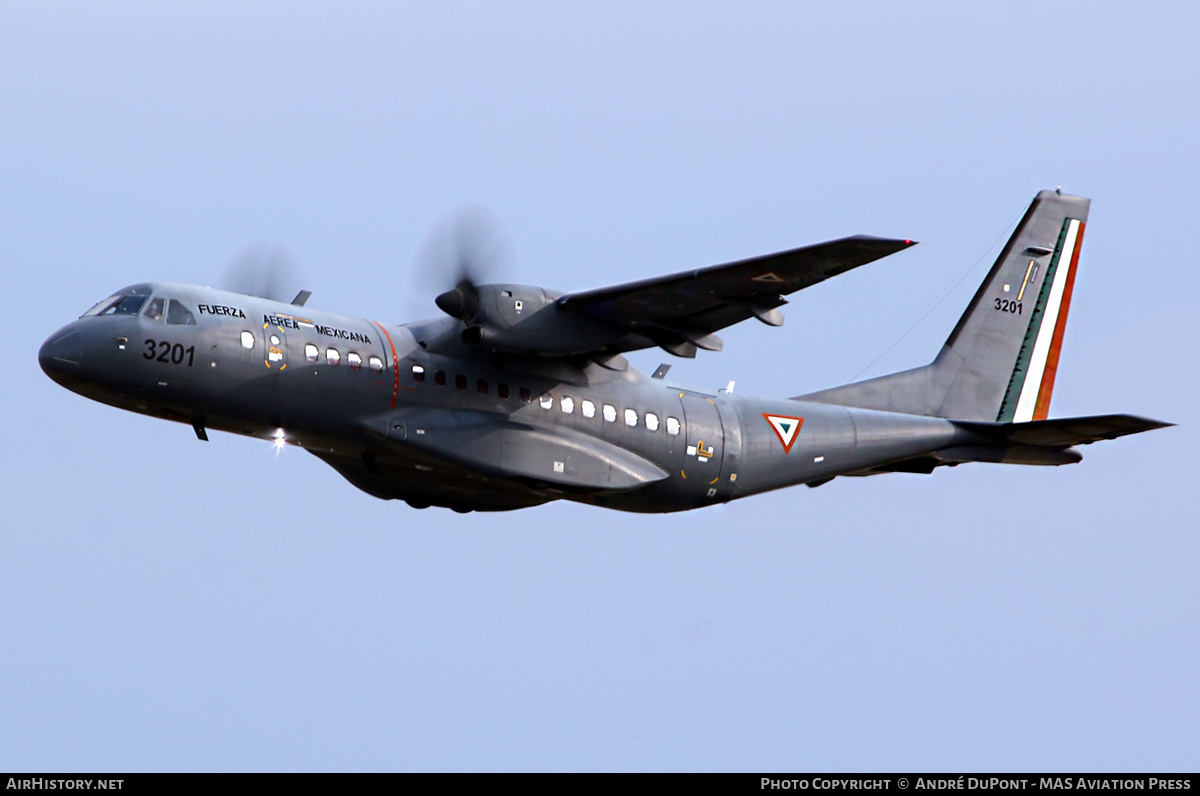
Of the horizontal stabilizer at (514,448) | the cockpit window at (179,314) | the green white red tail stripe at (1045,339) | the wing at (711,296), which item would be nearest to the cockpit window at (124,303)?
the cockpit window at (179,314)

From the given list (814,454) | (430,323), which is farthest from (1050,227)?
(430,323)

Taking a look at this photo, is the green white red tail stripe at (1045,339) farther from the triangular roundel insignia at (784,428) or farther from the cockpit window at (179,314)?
the cockpit window at (179,314)

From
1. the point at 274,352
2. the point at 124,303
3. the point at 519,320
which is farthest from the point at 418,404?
the point at 124,303

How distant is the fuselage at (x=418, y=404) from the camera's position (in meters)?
19.0

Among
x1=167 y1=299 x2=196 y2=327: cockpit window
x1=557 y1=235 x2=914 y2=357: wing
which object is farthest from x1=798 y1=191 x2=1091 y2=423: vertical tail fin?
x1=167 y1=299 x2=196 y2=327: cockpit window

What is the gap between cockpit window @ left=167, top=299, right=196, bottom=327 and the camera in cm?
1911

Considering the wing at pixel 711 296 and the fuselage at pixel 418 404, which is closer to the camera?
the wing at pixel 711 296

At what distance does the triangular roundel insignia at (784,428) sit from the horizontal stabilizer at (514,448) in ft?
6.82

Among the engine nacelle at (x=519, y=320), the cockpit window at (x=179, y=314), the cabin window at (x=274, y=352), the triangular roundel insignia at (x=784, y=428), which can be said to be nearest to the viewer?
the cockpit window at (x=179, y=314)

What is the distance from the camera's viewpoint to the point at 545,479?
2088 centimetres

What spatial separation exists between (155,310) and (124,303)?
15.0 inches

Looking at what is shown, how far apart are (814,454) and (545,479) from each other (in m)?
4.41

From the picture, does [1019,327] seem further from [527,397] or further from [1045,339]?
[527,397]

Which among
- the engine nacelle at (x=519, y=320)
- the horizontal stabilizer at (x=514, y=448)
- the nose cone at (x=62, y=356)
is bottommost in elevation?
the horizontal stabilizer at (x=514, y=448)
